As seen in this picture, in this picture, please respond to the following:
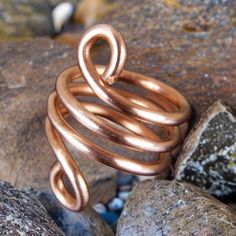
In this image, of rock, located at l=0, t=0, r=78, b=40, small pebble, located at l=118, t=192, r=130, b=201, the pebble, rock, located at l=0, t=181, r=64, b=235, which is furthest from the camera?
the pebble

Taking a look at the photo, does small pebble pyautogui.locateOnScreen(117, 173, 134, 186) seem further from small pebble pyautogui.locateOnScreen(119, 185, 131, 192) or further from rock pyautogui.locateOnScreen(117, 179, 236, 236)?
rock pyautogui.locateOnScreen(117, 179, 236, 236)

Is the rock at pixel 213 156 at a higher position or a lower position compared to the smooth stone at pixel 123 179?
higher

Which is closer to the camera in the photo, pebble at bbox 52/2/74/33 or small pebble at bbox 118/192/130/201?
small pebble at bbox 118/192/130/201

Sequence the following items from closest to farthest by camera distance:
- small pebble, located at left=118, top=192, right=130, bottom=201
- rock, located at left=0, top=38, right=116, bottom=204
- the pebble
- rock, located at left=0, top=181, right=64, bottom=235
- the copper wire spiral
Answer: rock, located at left=0, top=181, right=64, bottom=235, the copper wire spiral, rock, located at left=0, top=38, right=116, bottom=204, small pebble, located at left=118, top=192, right=130, bottom=201, the pebble

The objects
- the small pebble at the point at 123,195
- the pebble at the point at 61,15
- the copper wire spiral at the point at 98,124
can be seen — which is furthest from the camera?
the pebble at the point at 61,15

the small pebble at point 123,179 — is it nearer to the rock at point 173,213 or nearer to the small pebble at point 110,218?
the small pebble at point 110,218

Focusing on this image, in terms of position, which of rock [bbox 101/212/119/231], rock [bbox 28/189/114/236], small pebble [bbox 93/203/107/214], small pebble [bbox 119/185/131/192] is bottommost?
small pebble [bbox 93/203/107/214]

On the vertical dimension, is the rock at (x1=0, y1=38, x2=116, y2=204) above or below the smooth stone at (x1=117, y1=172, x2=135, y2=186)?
above

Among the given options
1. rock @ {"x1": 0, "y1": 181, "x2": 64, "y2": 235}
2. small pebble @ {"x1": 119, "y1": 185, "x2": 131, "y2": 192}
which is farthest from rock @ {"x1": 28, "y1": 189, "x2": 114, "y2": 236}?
small pebble @ {"x1": 119, "y1": 185, "x2": 131, "y2": 192}

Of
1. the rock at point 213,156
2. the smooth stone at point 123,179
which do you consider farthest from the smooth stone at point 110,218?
the rock at point 213,156

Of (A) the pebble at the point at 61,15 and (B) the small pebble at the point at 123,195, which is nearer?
(B) the small pebble at the point at 123,195
